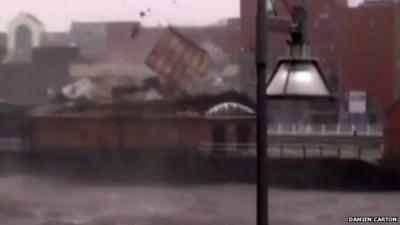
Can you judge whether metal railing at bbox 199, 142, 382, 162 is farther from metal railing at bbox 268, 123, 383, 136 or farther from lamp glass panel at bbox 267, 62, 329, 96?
lamp glass panel at bbox 267, 62, 329, 96

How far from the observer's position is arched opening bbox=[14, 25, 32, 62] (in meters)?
2.09

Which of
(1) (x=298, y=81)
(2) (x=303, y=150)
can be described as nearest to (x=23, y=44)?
(2) (x=303, y=150)

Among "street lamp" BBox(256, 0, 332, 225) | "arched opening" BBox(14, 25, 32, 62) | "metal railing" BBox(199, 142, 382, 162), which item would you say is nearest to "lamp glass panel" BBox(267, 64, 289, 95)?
"street lamp" BBox(256, 0, 332, 225)

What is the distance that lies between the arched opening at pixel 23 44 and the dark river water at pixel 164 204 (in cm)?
33

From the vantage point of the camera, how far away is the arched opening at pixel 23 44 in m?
2.09

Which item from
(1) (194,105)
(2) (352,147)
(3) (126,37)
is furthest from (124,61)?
(2) (352,147)

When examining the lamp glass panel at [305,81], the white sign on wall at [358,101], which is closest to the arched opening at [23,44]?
the white sign on wall at [358,101]

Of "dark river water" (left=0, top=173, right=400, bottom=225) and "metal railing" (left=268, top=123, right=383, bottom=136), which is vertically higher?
"metal railing" (left=268, top=123, right=383, bottom=136)

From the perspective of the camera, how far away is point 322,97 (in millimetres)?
1319

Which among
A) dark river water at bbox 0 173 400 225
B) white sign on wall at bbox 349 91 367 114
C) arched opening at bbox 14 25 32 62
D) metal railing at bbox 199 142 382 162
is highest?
arched opening at bbox 14 25 32 62

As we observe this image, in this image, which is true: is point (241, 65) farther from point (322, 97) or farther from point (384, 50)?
point (322, 97)

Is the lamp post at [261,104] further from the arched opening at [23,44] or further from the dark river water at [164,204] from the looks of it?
the arched opening at [23,44]

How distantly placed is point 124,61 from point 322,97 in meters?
0.87

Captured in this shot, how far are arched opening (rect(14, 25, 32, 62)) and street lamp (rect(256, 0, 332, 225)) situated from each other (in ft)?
3.04
